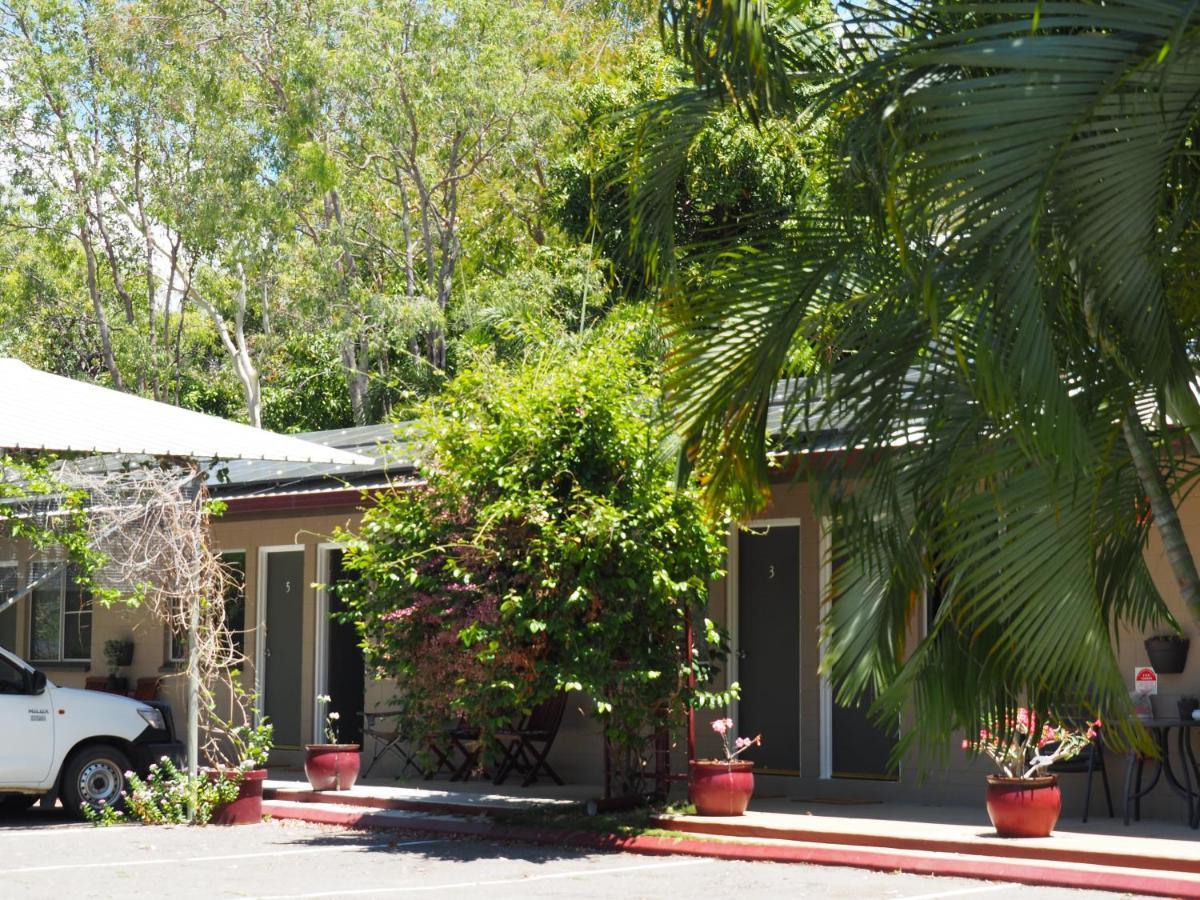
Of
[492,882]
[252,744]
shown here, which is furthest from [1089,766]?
[252,744]

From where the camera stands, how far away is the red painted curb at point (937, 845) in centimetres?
945

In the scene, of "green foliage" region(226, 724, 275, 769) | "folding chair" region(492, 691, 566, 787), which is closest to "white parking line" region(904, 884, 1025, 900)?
"folding chair" region(492, 691, 566, 787)

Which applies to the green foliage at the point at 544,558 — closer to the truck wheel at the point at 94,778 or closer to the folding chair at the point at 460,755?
the folding chair at the point at 460,755

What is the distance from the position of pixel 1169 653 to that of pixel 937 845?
7.12 ft

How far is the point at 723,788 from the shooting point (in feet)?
38.8

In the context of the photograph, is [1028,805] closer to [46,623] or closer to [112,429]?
[112,429]

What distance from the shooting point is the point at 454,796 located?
1392 cm

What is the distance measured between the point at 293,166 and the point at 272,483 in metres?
14.5

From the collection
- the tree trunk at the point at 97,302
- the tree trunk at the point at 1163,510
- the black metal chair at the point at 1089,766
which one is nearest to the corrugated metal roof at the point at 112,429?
the black metal chair at the point at 1089,766

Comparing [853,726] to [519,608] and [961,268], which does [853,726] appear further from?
[961,268]

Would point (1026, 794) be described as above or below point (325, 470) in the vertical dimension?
below

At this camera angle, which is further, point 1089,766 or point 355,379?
point 355,379

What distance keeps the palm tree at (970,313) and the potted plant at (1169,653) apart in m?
5.02

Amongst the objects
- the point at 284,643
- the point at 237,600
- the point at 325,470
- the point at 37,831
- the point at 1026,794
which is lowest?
the point at 37,831
